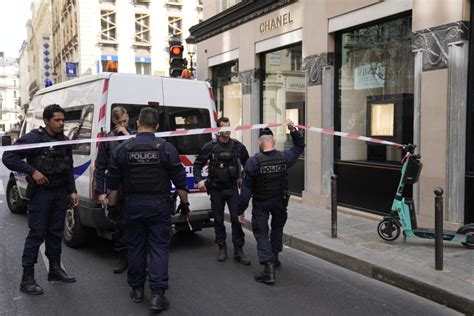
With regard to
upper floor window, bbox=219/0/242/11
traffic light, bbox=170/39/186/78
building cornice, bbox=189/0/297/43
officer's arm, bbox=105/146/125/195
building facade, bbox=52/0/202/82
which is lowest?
officer's arm, bbox=105/146/125/195

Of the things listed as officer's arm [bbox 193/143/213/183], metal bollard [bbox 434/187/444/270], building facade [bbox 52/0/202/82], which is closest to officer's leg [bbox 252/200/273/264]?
officer's arm [bbox 193/143/213/183]

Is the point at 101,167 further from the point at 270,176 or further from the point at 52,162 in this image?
the point at 270,176

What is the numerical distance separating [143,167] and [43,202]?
1317mm

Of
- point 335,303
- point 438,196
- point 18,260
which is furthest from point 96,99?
point 438,196

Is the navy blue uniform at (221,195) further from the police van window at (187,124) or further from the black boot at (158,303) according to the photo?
the black boot at (158,303)

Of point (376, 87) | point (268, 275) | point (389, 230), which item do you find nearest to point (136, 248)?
point (268, 275)

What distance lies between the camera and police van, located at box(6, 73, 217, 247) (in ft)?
18.3

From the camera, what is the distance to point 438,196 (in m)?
4.84

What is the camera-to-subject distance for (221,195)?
5699mm

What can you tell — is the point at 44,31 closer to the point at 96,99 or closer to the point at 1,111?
the point at 96,99

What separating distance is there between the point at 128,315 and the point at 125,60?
101 ft

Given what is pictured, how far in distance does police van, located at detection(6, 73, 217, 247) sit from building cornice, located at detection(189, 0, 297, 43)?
462cm

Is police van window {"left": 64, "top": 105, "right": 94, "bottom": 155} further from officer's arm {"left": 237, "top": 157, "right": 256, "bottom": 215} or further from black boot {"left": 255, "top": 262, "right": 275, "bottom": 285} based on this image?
black boot {"left": 255, "top": 262, "right": 275, "bottom": 285}

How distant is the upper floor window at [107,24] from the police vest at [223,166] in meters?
29.2
